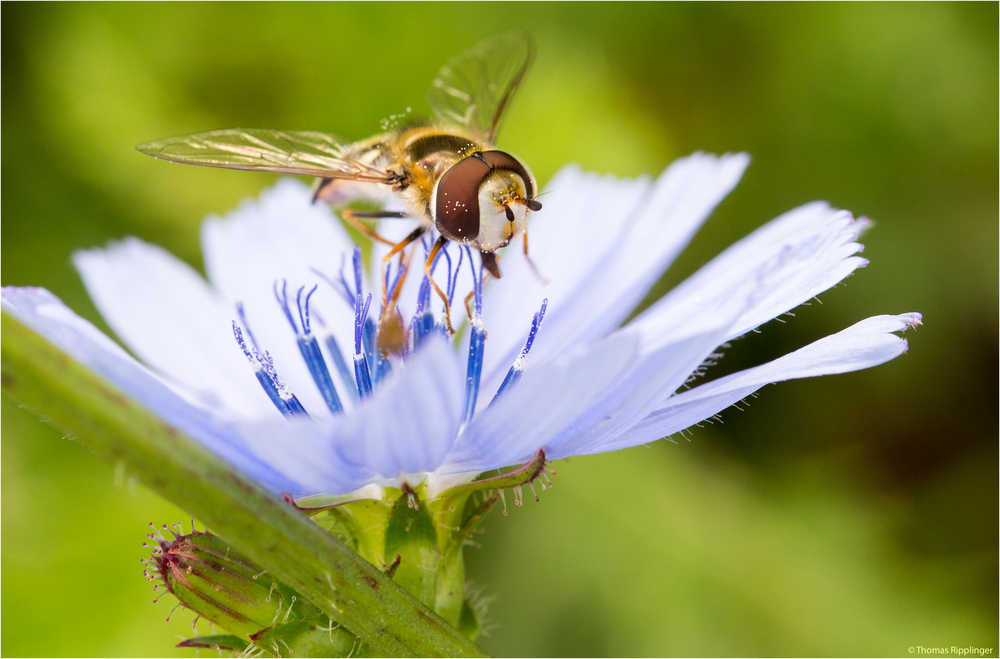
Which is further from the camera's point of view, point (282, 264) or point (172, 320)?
point (282, 264)

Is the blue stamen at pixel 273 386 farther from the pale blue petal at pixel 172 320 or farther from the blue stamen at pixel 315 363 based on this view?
the pale blue petal at pixel 172 320

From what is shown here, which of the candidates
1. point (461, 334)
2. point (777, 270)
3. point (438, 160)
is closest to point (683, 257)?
point (461, 334)

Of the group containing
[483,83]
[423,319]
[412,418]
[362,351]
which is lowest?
[412,418]

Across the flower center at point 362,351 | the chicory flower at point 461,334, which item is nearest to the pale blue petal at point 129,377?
the chicory flower at point 461,334

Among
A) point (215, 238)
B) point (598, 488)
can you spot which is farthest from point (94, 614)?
point (598, 488)

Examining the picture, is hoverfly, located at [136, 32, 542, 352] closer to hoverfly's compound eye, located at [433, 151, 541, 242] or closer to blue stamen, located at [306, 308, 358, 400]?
hoverfly's compound eye, located at [433, 151, 541, 242]

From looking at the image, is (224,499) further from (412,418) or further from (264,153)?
(264,153)
